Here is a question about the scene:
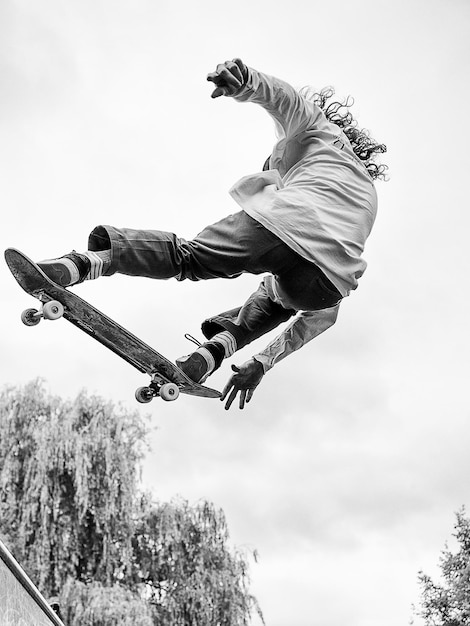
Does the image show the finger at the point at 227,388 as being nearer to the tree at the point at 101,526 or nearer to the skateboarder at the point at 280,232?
the skateboarder at the point at 280,232

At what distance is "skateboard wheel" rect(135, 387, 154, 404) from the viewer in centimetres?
360

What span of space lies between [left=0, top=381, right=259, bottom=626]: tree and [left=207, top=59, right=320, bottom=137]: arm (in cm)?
1017

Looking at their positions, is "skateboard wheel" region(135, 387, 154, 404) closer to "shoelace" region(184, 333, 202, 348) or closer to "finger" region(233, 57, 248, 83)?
"shoelace" region(184, 333, 202, 348)

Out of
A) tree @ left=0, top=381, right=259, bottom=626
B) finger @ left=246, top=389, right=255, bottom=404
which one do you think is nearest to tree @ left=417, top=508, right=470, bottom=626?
tree @ left=0, top=381, right=259, bottom=626

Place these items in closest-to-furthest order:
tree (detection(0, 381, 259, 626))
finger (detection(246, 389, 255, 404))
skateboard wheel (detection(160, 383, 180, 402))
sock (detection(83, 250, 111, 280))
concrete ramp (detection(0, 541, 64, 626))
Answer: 1. concrete ramp (detection(0, 541, 64, 626))
2. sock (detection(83, 250, 111, 280))
3. skateboard wheel (detection(160, 383, 180, 402))
4. finger (detection(246, 389, 255, 404))
5. tree (detection(0, 381, 259, 626))

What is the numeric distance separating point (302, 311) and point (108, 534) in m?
10.4

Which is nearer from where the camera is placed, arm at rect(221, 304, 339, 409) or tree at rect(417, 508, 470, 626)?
arm at rect(221, 304, 339, 409)

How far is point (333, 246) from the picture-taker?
3.40 metres

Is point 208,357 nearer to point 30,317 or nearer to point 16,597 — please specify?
point 30,317

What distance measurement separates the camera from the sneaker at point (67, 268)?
3061 millimetres

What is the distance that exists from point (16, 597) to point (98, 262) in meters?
1.36

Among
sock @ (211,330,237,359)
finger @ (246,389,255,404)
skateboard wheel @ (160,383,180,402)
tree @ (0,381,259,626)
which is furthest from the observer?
tree @ (0,381,259,626)

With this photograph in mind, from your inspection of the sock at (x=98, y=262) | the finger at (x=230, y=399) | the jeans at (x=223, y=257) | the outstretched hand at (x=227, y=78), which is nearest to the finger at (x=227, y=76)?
the outstretched hand at (x=227, y=78)

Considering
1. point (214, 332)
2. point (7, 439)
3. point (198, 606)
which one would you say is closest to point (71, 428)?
point (7, 439)
